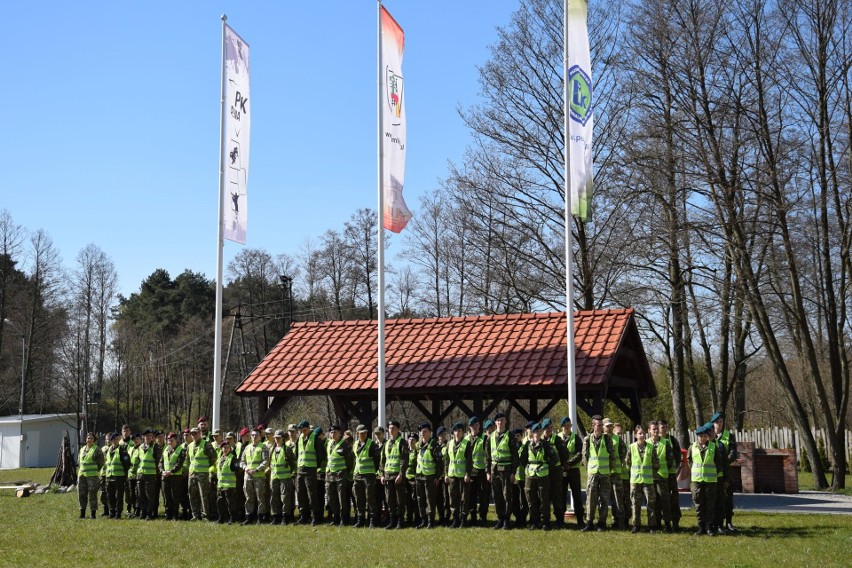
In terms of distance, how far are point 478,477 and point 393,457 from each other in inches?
59.3

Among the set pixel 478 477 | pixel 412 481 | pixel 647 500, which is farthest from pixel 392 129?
pixel 647 500

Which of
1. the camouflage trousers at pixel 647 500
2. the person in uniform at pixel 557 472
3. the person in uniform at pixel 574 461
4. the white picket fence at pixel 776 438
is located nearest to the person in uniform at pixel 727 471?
the camouflage trousers at pixel 647 500

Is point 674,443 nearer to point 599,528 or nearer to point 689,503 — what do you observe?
point 599,528

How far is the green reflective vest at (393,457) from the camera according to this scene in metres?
15.8

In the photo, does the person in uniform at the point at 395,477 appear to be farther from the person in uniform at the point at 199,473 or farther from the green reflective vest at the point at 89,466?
the green reflective vest at the point at 89,466

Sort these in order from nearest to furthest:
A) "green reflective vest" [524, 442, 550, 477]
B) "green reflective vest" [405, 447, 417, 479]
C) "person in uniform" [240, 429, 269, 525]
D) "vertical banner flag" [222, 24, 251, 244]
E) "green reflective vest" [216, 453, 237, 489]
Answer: "green reflective vest" [524, 442, 550, 477], "green reflective vest" [405, 447, 417, 479], "person in uniform" [240, 429, 269, 525], "green reflective vest" [216, 453, 237, 489], "vertical banner flag" [222, 24, 251, 244]

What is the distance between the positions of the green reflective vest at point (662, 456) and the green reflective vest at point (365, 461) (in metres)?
4.90

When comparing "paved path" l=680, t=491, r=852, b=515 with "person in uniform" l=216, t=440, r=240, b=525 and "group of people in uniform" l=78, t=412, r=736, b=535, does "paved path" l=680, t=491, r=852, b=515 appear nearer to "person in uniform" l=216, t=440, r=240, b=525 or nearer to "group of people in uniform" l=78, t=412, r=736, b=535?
"group of people in uniform" l=78, t=412, r=736, b=535

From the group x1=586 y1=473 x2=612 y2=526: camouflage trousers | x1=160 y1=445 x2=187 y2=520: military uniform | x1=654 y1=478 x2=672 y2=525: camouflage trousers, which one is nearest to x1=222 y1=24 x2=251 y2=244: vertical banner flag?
x1=160 y1=445 x2=187 y2=520: military uniform

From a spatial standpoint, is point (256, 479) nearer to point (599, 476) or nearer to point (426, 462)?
point (426, 462)

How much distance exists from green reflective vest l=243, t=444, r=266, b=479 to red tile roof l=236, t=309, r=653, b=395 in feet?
8.41

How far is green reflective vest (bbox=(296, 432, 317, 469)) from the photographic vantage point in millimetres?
16625

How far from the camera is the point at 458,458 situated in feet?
50.7

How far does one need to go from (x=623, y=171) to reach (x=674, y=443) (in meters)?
Answer: 11.9
